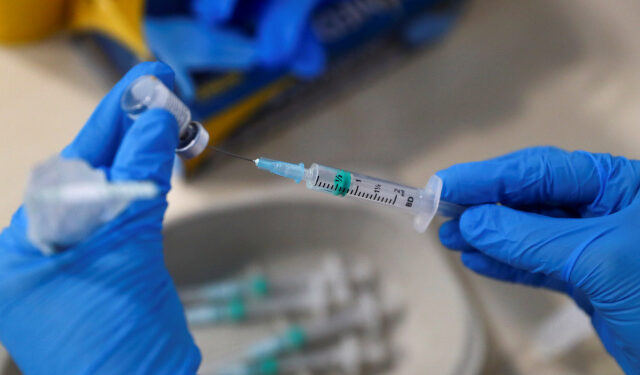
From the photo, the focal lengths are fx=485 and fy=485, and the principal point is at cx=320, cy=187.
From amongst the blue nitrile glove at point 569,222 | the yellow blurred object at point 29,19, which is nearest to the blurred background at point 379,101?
the yellow blurred object at point 29,19

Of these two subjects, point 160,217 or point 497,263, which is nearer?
point 160,217

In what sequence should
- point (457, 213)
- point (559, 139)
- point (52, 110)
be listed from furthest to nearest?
point (559, 139), point (52, 110), point (457, 213)

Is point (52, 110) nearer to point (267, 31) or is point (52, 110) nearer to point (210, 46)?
point (210, 46)

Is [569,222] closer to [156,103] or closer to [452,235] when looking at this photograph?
[452,235]

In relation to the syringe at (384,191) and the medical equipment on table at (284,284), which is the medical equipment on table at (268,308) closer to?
the medical equipment on table at (284,284)

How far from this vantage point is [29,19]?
40.1 inches

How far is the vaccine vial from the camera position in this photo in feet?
1.91

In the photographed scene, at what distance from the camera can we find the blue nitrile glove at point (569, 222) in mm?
602

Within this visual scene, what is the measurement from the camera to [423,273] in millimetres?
961

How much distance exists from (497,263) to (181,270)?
0.60 meters

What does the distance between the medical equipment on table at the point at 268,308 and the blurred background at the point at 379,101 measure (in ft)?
0.13

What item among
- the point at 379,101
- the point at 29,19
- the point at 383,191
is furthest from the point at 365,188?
the point at 29,19

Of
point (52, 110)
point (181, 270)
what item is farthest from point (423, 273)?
point (52, 110)

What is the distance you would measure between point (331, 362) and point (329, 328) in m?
0.07
